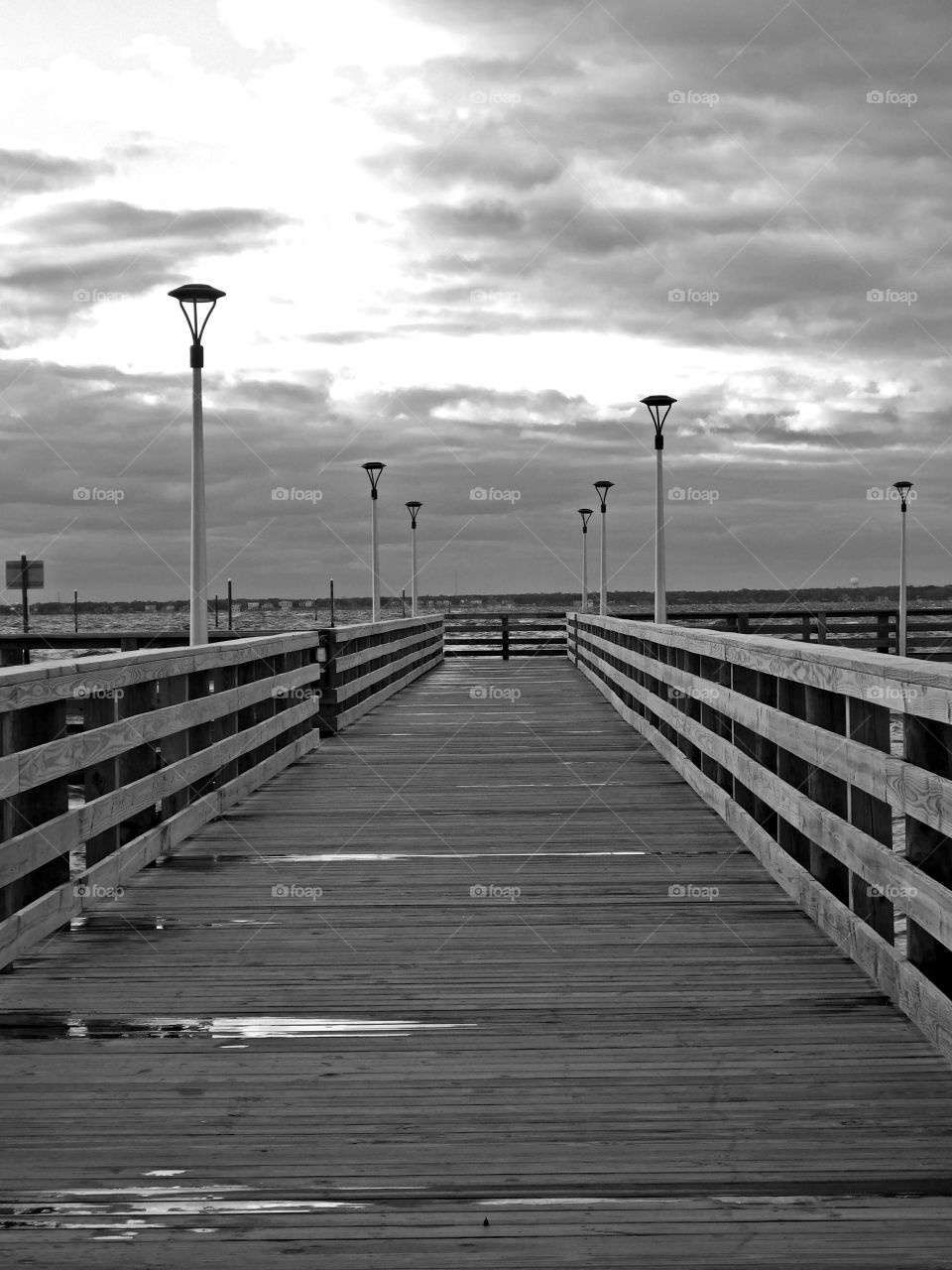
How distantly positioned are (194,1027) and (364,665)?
13269mm

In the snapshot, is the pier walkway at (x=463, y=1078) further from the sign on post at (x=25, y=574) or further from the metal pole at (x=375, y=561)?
the sign on post at (x=25, y=574)

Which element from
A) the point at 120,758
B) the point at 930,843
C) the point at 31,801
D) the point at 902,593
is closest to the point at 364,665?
the point at 120,758

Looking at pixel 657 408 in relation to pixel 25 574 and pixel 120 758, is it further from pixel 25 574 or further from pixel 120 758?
pixel 25 574

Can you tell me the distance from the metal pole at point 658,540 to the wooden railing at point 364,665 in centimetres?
378

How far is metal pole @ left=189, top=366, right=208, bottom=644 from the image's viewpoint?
1071 centimetres

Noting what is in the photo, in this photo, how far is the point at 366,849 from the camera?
7418 millimetres

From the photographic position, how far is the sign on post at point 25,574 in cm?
3666

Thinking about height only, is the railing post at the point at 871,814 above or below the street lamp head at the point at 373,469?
below

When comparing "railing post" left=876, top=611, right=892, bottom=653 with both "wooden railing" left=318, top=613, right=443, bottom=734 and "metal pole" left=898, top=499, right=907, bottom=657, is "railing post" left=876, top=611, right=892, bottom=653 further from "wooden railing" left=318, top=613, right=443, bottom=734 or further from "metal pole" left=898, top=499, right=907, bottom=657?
"wooden railing" left=318, top=613, right=443, bottom=734

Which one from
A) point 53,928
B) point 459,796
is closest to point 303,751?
point 459,796

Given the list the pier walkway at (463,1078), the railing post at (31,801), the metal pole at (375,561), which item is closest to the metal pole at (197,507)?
the pier walkway at (463,1078)

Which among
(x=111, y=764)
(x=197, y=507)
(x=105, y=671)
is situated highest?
(x=197, y=507)

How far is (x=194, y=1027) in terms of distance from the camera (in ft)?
13.9

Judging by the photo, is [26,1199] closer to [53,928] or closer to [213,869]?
[53,928]
